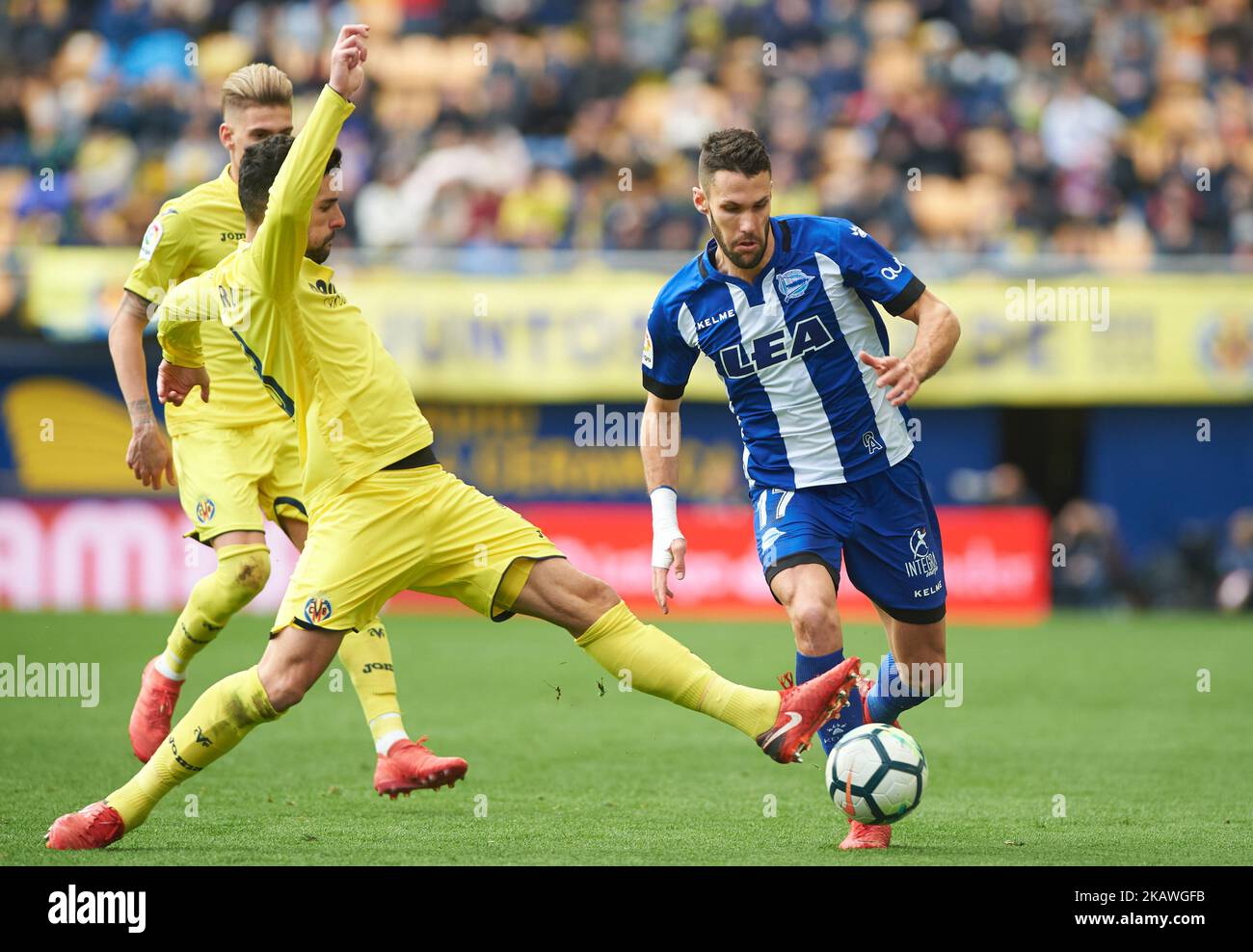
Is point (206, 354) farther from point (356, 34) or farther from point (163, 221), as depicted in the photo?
point (356, 34)

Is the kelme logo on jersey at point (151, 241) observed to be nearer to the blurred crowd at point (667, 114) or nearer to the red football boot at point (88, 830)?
the red football boot at point (88, 830)

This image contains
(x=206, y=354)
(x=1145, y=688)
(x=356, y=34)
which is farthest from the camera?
(x=1145, y=688)

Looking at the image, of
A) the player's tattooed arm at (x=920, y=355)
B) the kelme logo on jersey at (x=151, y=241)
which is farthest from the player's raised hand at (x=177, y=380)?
the player's tattooed arm at (x=920, y=355)

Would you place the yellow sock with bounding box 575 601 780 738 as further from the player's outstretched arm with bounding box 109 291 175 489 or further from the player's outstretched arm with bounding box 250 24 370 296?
the player's outstretched arm with bounding box 109 291 175 489

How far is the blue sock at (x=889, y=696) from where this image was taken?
7070 millimetres

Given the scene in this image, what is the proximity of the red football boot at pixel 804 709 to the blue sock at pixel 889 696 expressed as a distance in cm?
106

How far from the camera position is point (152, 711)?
7.79 m

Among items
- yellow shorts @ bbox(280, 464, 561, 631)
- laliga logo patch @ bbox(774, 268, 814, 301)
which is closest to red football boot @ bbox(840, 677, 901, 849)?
yellow shorts @ bbox(280, 464, 561, 631)

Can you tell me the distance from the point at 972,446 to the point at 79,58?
36.0 ft

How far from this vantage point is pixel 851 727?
689cm

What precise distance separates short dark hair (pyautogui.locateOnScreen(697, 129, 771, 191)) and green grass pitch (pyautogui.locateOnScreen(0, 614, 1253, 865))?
2446mm

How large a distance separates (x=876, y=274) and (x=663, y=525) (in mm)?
1251

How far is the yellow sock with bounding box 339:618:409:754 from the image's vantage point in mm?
6973
